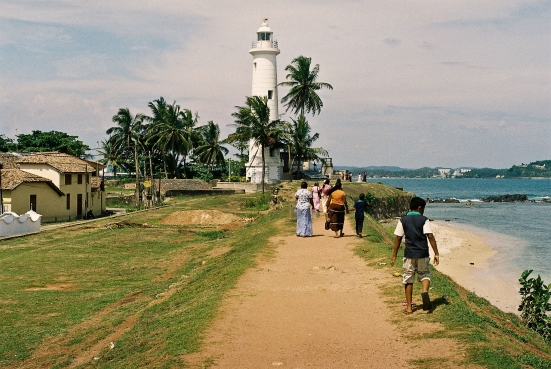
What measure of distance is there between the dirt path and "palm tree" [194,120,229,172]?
50.2m

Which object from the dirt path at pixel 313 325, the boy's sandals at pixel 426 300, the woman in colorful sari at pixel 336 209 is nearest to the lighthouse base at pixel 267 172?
the woman in colorful sari at pixel 336 209

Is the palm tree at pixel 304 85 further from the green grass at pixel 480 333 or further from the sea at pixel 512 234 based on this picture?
the green grass at pixel 480 333

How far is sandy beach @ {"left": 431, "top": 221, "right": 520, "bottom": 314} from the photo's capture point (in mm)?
22906

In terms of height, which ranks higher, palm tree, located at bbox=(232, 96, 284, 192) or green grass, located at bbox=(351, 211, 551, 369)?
palm tree, located at bbox=(232, 96, 284, 192)

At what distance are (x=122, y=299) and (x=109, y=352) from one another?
5875mm

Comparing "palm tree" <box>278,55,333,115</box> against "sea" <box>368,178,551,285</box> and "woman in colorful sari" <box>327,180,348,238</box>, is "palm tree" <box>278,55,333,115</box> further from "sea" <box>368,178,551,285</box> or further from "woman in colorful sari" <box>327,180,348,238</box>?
"woman in colorful sari" <box>327,180,348,238</box>

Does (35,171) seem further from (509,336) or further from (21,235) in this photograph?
(509,336)

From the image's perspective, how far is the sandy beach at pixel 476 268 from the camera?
22906 millimetres

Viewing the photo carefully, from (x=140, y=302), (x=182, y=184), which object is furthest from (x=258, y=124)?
(x=140, y=302)

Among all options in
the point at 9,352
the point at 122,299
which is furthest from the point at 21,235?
the point at 9,352

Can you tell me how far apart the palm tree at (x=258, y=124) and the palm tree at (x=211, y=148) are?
14.8 m

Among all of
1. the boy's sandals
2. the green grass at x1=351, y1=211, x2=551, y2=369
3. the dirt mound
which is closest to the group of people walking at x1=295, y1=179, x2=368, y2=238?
the green grass at x1=351, y1=211, x2=551, y2=369

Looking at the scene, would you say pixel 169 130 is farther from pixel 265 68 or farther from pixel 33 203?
pixel 33 203

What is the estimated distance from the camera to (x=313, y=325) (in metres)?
10.0
